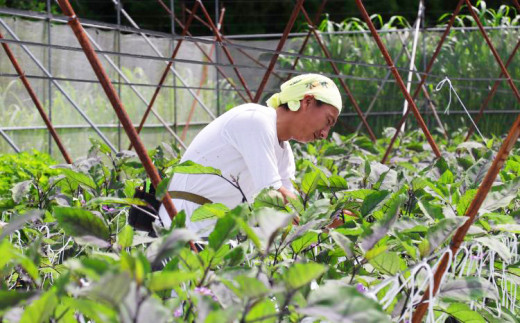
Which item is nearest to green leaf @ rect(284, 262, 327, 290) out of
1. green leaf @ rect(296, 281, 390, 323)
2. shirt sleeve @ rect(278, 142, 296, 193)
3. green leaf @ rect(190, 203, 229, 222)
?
green leaf @ rect(296, 281, 390, 323)

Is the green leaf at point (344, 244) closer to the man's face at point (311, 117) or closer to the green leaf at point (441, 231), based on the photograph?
the green leaf at point (441, 231)

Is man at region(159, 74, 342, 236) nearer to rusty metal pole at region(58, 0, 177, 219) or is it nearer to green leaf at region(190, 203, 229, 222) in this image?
green leaf at region(190, 203, 229, 222)

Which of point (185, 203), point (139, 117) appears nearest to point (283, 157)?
point (185, 203)

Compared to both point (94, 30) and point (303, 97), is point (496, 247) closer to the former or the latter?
point (303, 97)

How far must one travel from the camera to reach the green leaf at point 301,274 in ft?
2.75

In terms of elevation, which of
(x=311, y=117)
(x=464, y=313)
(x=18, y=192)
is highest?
(x=311, y=117)

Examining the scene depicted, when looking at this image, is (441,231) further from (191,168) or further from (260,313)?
(191,168)

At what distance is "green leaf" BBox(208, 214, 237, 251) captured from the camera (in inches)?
38.7

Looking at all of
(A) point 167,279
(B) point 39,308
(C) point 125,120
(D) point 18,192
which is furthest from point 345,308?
(D) point 18,192

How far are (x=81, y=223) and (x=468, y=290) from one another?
0.51 metres

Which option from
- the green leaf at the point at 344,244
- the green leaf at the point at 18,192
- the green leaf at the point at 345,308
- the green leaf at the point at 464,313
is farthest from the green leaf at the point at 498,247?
the green leaf at the point at 18,192

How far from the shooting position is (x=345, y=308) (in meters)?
0.83

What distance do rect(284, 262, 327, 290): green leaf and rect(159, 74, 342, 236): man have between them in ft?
3.68

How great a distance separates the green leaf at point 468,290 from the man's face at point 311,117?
1251 mm
